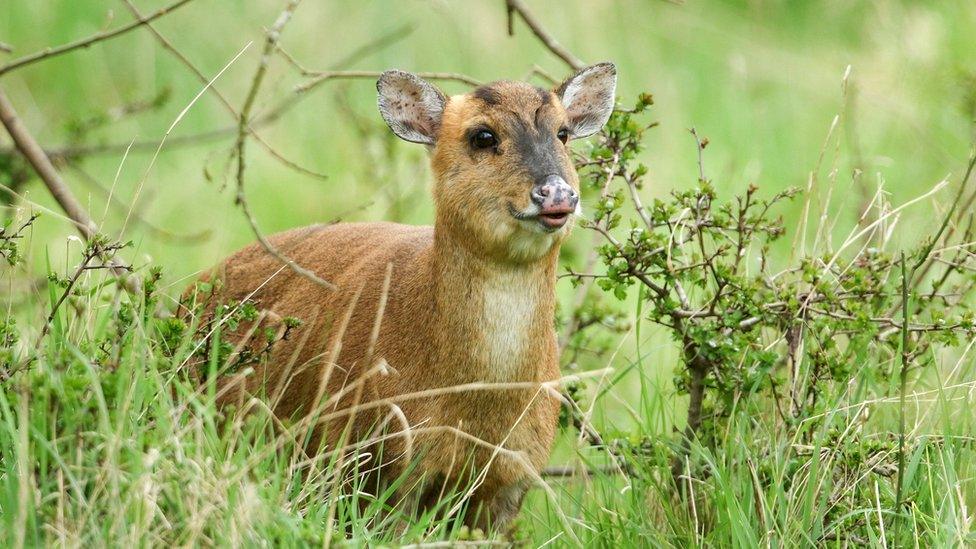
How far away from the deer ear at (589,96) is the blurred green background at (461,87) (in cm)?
374

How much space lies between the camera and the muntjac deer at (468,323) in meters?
5.22

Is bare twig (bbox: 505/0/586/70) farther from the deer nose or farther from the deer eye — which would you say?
the deer nose

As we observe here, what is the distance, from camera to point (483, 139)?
550cm

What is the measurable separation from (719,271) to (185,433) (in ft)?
6.70

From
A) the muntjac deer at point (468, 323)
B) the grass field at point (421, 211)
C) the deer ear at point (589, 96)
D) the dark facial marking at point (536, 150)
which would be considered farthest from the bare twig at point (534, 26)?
the dark facial marking at point (536, 150)

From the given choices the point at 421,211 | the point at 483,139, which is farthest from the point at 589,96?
the point at 421,211

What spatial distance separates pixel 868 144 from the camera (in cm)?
1121

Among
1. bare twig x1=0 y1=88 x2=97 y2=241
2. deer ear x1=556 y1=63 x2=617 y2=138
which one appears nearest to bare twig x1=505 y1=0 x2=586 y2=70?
deer ear x1=556 y1=63 x2=617 y2=138

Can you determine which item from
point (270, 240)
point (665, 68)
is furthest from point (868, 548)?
point (665, 68)

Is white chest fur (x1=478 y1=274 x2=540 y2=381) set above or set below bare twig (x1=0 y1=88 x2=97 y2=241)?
below

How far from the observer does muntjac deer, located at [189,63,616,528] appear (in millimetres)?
5223

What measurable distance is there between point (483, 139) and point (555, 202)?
54cm

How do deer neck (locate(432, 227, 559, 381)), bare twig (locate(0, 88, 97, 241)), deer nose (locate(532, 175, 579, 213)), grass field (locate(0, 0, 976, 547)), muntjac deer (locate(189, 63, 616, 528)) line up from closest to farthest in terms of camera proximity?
grass field (locate(0, 0, 976, 547))
deer nose (locate(532, 175, 579, 213))
muntjac deer (locate(189, 63, 616, 528))
deer neck (locate(432, 227, 559, 381))
bare twig (locate(0, 88, 97, 241))

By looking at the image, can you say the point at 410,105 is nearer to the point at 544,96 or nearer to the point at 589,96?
the point at 544,96
